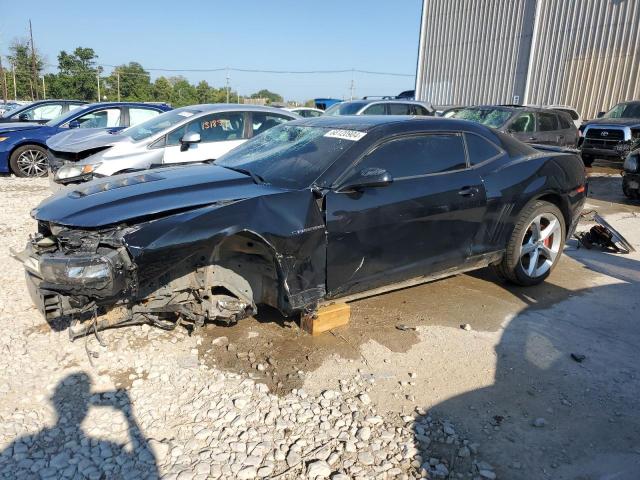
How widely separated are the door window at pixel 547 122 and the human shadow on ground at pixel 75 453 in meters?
11.2

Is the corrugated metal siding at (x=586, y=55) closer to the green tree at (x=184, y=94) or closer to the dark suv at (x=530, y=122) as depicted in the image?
the dark suv at (x=530, y=122)

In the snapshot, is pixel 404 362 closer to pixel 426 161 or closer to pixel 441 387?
pixel 441 387

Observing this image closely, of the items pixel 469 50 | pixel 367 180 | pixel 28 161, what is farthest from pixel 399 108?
pixel 469 50

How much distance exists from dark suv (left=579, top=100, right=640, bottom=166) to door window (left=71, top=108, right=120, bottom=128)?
457 inches

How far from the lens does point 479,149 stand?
13.8 feet

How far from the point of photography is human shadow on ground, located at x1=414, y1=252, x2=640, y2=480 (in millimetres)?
2465

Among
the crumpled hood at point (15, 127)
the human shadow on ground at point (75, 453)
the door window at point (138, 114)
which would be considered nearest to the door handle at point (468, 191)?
the human shadow on ground at point (75, 453)

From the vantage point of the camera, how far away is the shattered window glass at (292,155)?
346 cm

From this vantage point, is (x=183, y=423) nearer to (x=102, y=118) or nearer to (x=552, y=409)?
(x=552, y=409)

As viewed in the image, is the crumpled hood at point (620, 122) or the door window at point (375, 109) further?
the crumpled hood at point (620, 122)

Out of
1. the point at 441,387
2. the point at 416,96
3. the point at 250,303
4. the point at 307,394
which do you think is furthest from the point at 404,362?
the point at 416,96

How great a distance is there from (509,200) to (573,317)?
1.11 meters

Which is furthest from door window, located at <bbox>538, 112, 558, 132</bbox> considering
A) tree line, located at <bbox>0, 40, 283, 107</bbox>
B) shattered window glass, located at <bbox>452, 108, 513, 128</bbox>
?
tree line, located at <bbox>0, 40, 283, 107</bbox>

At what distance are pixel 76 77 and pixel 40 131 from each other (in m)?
46.4
